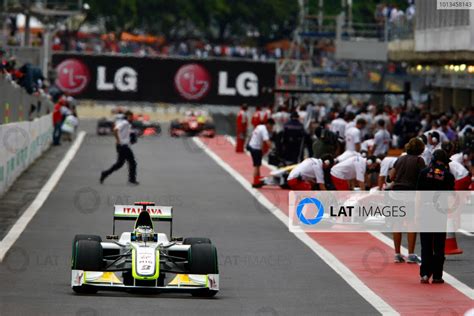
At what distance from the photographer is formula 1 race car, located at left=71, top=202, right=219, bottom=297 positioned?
15297 millimetres

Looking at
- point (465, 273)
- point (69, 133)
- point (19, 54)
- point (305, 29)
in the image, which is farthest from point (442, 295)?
point (305, 29)

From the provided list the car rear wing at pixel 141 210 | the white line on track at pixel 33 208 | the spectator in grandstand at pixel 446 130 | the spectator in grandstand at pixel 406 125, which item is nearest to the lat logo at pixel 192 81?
the white line on track at pixel 33 208

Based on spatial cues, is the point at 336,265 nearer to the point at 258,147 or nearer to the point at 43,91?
the point at 258,147

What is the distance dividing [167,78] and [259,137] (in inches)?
1289

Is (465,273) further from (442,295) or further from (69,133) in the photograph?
(69,133)

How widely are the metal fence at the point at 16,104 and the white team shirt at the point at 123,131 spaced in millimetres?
2306

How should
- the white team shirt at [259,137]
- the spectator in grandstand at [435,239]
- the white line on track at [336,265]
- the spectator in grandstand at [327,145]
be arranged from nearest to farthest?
the white line on track at [336,265], the spectator in grandstand at [435,239], the spectator in grandstand at [327,145], the white team shirt at [259,137]

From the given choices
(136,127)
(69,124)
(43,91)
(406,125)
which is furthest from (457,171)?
(136,127)

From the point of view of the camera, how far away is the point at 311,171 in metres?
24.4

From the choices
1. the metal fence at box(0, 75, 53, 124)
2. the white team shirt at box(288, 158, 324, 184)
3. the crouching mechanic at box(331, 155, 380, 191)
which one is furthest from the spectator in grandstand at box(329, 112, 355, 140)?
the crouching mechanic at box(331, 155, 380, 191)

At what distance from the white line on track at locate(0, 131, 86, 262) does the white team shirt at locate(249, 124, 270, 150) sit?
4.12 m

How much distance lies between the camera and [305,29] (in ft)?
266

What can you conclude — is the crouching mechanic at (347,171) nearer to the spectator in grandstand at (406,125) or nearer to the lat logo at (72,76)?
the spectator in grandstand at (406,125)

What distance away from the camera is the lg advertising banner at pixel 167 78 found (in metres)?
65.4
